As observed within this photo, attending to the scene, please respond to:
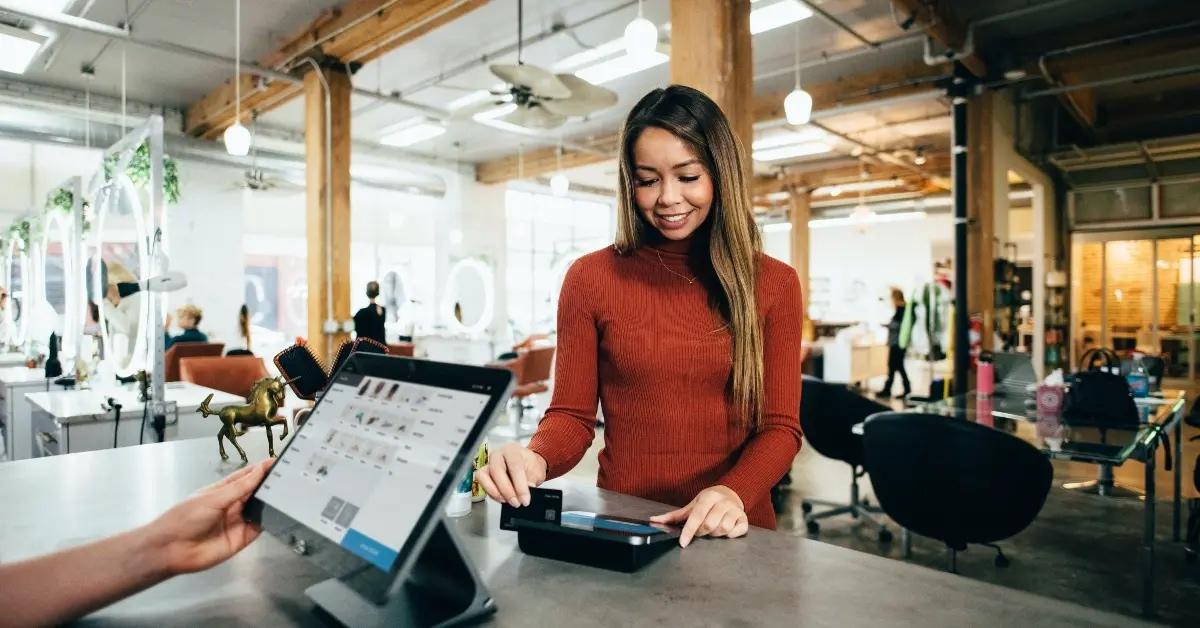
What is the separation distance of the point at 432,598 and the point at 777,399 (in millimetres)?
779

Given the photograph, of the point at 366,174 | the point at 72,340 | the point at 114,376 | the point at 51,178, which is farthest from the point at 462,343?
the point at 114,376

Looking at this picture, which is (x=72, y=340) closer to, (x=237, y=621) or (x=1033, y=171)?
(x=237, y=621)

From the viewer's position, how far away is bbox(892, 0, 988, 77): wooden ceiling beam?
17.5 feet

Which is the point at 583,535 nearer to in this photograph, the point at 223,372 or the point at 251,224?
the point at 223,372

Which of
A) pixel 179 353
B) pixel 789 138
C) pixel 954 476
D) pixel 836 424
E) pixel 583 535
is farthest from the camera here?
pixel 789 138

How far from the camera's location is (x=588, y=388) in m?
1.42

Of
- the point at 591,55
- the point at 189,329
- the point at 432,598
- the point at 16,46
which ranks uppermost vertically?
the point at 591,55

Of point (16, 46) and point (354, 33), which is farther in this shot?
point (354, 33)

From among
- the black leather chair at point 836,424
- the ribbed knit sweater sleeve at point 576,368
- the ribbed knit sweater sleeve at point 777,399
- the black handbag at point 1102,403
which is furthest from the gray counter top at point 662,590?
the black leather chair at point 836,424

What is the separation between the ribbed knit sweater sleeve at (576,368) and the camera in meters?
1.37

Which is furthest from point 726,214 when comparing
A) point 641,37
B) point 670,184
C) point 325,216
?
point 325,216

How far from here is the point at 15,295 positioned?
24.9 ft

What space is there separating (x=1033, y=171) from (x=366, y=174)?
875 centimetres

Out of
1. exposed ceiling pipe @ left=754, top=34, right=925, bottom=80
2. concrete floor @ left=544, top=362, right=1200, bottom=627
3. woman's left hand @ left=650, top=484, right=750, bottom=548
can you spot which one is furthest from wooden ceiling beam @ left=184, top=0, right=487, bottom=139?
woman's left hand @ left=650, top=484, right=750, bottom=548
